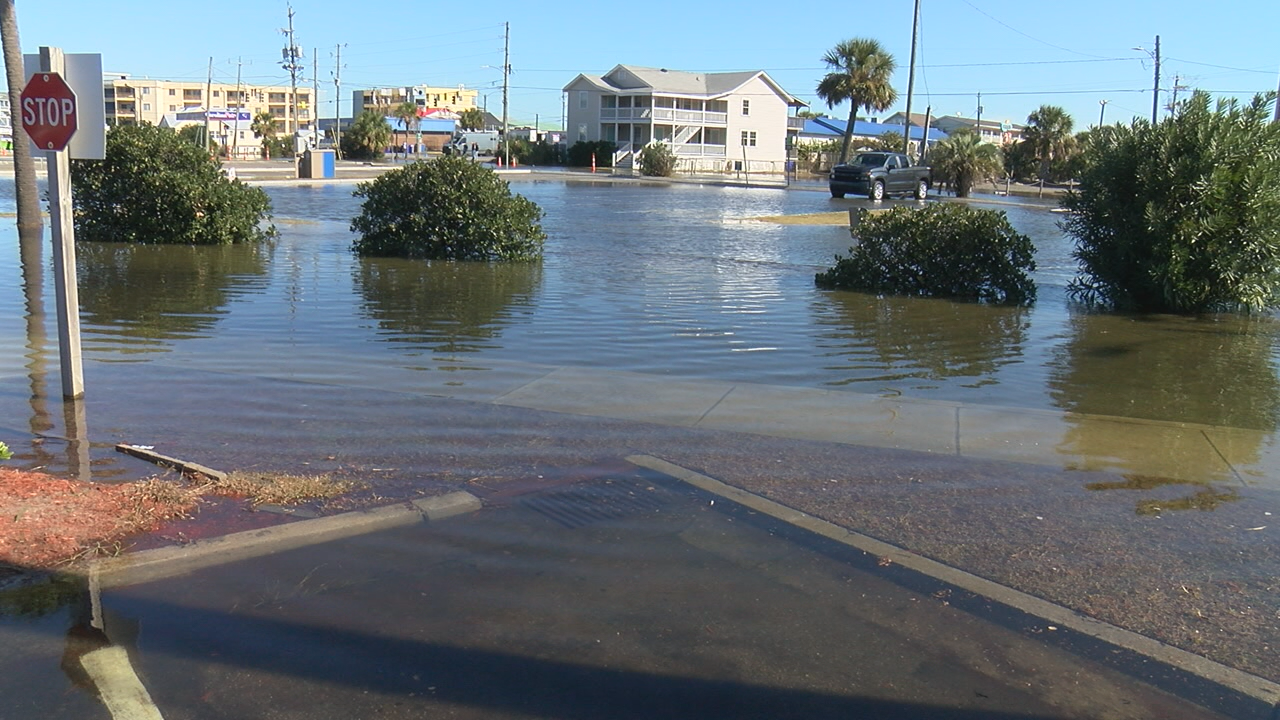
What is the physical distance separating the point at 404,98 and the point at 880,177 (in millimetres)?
127794

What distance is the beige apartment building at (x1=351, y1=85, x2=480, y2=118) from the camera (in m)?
145

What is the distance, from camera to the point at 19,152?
62.5 ft

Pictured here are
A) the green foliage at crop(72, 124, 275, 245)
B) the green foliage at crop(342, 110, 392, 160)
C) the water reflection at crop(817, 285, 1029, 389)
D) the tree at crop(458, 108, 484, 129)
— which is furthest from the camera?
the tree at crop(458, 108, 484, 129)

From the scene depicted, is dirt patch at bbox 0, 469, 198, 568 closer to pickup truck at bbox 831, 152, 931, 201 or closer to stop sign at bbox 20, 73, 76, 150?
stop sign at bbox 20, 73, 76, 150

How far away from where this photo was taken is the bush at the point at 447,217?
59.0 feet

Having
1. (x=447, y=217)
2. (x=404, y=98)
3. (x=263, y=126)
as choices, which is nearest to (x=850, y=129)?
(x=447, y=217)

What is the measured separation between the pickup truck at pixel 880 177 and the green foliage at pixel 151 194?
89.6ft

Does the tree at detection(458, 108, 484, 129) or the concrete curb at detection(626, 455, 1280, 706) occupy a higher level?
the tree at detection(458, 108, 484, 129)

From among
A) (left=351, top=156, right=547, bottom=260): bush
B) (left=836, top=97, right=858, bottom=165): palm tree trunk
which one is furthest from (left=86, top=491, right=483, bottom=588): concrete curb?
(left=836, top=97, right=858, bottom=165): palm tree trunk

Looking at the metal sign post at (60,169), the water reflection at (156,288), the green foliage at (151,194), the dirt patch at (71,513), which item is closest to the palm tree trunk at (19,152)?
the green foliage at (151,194)

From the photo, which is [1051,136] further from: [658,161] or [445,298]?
[445,298]

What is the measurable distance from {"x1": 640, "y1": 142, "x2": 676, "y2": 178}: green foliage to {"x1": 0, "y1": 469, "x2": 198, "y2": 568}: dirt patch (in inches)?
2398

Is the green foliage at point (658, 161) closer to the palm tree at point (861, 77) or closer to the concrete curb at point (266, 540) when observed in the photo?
the palm tree at point (861, 77)

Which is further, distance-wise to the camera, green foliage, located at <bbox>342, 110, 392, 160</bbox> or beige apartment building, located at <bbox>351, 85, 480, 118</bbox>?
beige apartment building, located at <bbox>351, 85, 480, 118</bbox>
